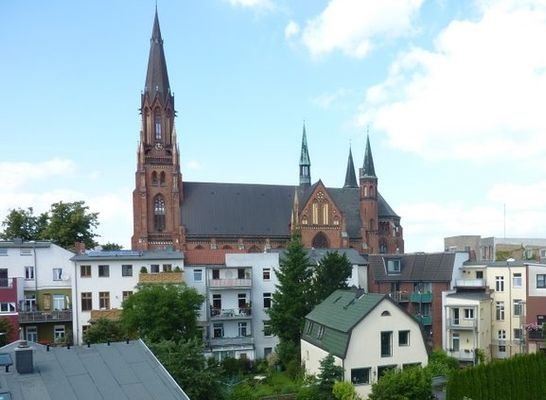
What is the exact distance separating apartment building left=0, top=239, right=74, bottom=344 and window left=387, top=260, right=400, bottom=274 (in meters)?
27.2

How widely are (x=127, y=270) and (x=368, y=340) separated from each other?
66.8 ft

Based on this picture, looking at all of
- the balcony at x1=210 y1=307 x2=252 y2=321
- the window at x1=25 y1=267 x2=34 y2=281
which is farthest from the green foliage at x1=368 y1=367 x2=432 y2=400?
the window at x1=25 y1=267 x2=34 y2=281

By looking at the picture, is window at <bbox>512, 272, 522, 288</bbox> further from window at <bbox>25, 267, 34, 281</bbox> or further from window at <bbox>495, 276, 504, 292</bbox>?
window at <bbox>25, 267, 34, 281</bbox>

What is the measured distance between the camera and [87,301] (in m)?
38.8

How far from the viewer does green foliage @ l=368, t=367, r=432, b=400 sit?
A: 25.1 metres

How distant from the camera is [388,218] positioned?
261 feet

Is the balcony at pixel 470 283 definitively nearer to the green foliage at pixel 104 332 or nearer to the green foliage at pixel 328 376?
the green foliage at pixel 328 376

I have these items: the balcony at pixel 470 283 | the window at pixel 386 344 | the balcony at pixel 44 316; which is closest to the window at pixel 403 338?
the window at pixel 386 344

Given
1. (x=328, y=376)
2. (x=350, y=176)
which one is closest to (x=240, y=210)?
(x=350, y=176)

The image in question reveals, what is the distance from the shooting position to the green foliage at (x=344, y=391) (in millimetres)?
26394

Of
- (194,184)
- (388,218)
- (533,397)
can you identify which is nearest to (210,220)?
(194,184)

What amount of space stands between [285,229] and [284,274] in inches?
1373

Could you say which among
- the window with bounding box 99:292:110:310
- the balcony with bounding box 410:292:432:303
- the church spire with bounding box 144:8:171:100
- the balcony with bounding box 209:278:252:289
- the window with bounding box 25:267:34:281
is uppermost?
the church spire with bounding box 144:8:171:100

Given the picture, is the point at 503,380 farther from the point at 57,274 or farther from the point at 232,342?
the point at 57,274
